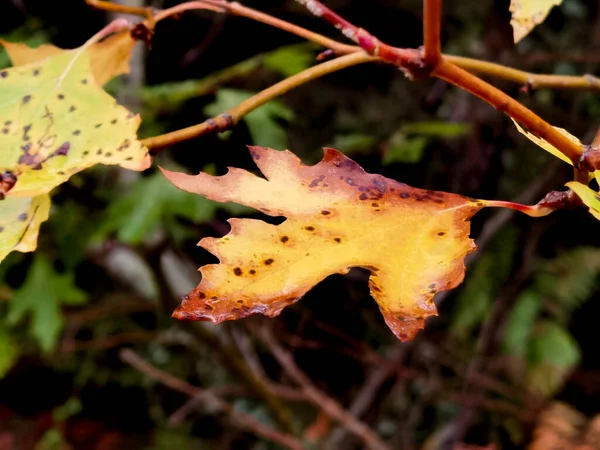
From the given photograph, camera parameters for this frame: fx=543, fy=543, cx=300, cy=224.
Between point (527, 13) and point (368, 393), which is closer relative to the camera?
point (527, 13)

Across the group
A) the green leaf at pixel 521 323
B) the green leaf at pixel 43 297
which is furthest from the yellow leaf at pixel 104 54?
the green leaf at pixel 521 323

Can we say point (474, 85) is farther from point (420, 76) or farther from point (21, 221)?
point (21, 221)

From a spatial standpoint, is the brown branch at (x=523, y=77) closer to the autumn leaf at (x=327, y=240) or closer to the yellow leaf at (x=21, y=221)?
the autumn leaf at (x=327, y=240)

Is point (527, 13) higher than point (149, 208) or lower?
higher

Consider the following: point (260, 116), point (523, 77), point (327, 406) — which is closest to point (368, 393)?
point (327, 406)

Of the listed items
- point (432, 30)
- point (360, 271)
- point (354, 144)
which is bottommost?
point (360, 271)

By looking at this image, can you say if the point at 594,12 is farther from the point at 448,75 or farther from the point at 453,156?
the point at 448,75

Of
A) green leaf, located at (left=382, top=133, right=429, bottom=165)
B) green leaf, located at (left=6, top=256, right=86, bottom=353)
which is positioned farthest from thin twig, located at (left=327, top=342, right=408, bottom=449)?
green leaf, located at (left=6, top=256, right=86, bottom=353)
